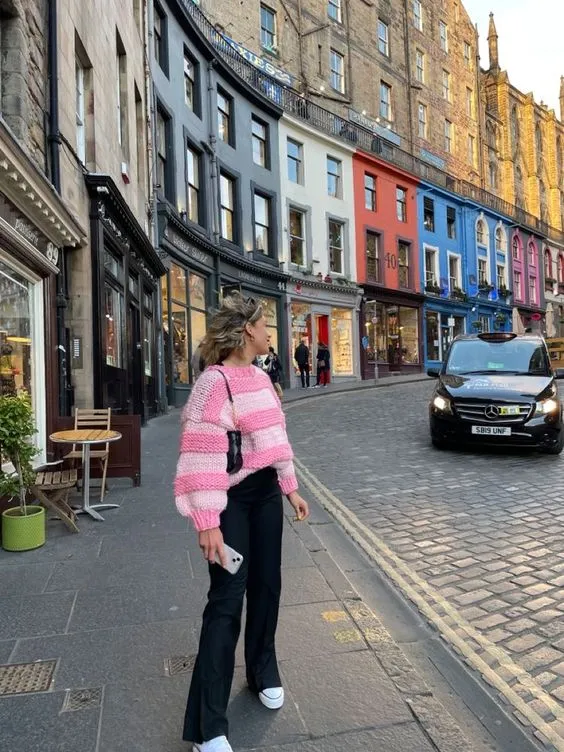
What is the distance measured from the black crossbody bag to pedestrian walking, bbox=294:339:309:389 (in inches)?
752

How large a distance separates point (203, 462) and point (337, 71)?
101ft

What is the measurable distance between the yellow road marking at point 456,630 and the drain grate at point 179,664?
1.36 metres

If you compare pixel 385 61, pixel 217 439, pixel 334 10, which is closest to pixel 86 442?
pixel 217 439

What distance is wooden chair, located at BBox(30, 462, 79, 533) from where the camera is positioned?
505 cm

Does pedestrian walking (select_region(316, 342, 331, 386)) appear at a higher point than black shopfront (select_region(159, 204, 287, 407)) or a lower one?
lower

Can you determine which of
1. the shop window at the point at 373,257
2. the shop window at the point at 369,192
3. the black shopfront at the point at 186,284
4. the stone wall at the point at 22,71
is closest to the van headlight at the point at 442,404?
the stone wall at the point at 22,71

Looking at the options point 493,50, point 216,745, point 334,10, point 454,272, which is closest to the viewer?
point 216,745

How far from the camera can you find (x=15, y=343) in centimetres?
687

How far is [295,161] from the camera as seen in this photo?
24547 millimetres

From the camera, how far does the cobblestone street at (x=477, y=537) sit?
2.95 meters

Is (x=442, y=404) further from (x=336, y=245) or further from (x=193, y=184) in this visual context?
(x=336, y=245)

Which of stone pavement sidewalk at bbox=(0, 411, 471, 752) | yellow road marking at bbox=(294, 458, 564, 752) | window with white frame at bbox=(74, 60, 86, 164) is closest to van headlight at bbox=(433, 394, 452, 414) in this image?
yellow road marking at bbox=(294, 458, 564, 752)

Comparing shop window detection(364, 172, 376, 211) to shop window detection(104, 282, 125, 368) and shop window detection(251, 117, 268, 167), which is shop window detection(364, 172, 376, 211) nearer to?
shop window detection(251, 117, 268, 167)

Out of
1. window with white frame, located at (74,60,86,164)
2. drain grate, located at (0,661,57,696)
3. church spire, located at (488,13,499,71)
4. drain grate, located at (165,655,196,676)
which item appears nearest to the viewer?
drain grate, located at (0,661,57,696)
